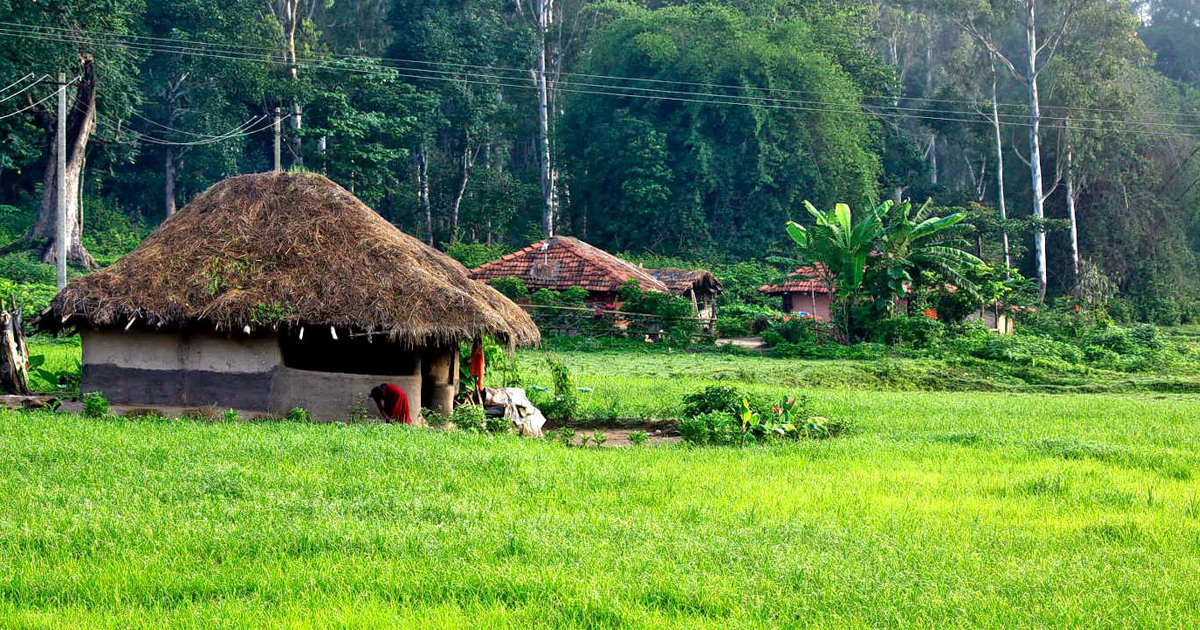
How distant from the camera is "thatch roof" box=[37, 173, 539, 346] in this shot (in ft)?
46.2

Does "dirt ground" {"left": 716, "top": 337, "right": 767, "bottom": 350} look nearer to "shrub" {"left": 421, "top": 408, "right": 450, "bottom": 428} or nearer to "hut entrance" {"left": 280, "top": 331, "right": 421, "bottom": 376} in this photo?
"hut entrance" {"left": 280, "top": 331, "right": 421, "bottom": 376}

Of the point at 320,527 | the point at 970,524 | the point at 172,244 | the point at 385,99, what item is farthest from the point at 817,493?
the point at 385,99

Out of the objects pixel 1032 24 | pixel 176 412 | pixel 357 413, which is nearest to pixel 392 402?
pixel 357 413

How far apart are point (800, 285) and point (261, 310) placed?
28192mm

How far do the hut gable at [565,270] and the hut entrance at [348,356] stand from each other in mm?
16325

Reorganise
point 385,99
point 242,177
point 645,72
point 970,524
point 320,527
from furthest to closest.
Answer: point 645,72
point 385,99
point 242,177
point 970,524
point 320,527

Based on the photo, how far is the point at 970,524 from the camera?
880cm

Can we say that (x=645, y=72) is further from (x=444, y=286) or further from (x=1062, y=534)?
(x=1062, y=534)

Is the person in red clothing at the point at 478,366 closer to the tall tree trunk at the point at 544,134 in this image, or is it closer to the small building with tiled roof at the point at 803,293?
the small building with tiled roof at the point at 803,293

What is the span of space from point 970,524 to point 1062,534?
723 mm

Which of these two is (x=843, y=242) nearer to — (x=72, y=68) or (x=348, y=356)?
(x=348, y=356)

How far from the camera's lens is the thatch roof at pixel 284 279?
14.1 meters

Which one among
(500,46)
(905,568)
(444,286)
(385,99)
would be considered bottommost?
(905,568)

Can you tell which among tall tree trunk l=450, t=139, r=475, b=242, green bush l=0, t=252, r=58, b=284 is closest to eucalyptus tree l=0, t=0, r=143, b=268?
green bush l=0, t=252, r=58, b=284
